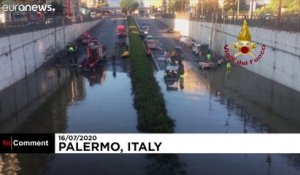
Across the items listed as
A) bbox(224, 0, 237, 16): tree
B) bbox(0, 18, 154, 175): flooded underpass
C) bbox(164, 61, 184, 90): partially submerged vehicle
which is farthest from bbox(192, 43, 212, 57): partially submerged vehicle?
bbox(224, 0, 237, 16): tree

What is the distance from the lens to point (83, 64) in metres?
61.4

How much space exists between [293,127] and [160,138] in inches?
808

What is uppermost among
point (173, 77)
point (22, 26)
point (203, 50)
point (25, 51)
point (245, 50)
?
point (22, 26)

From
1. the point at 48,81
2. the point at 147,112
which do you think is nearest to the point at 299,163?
the point at 147,112

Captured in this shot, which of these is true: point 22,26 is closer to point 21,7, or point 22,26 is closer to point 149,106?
point 21,7

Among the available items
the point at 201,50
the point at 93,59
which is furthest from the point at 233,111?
the point at 201,50

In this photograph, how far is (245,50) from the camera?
2377 inches

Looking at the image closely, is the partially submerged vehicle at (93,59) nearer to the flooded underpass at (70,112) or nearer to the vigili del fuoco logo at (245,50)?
the flooded underpass at (70,112)

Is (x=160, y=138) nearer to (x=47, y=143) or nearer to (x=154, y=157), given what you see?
(x=47, y=143)

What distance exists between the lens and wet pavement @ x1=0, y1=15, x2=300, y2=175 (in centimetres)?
2441

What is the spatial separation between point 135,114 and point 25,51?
25098 millimetres

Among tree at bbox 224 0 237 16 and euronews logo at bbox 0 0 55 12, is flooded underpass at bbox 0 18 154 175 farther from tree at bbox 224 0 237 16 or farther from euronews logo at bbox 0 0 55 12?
tree at bbox 224 0 237 16

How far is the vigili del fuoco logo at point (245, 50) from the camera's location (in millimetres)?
58219

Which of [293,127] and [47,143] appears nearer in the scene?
[47,143]
